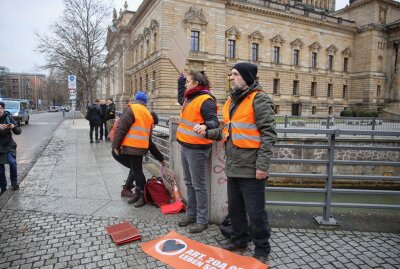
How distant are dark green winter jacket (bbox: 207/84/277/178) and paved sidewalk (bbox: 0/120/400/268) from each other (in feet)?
3.58

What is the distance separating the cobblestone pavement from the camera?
10.9 ft

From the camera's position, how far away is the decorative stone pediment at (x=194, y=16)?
3816 cm

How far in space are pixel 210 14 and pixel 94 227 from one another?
39.8 m

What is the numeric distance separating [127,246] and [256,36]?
4598 cm

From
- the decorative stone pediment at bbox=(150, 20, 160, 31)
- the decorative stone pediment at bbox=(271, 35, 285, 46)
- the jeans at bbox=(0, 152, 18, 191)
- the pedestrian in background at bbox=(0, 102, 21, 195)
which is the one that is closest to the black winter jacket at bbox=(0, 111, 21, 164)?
the pedestrian in background at bbox=(0, 102, 21, 195)

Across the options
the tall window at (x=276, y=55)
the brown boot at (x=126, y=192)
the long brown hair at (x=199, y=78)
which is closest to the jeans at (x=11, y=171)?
the brown boot at (x=126, y=192)

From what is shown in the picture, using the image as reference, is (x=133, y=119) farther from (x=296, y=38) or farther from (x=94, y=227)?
(x=296, y=38)

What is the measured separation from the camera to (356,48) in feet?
185

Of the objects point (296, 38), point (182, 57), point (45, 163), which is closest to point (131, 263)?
point (182, 57)

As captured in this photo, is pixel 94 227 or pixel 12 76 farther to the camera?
pixel 12 76

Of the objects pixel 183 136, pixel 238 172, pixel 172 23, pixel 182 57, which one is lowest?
pixel 238 172

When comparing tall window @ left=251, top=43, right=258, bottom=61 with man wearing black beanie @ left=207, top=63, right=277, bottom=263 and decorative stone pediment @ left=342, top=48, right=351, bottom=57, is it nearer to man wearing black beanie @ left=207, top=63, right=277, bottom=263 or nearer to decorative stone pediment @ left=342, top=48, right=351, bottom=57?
decorative stone pediment @ left=342, top=48, right=351, bottom=57

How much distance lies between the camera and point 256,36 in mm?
45625

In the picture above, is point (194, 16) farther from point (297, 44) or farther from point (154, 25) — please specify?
point (297, 44)
